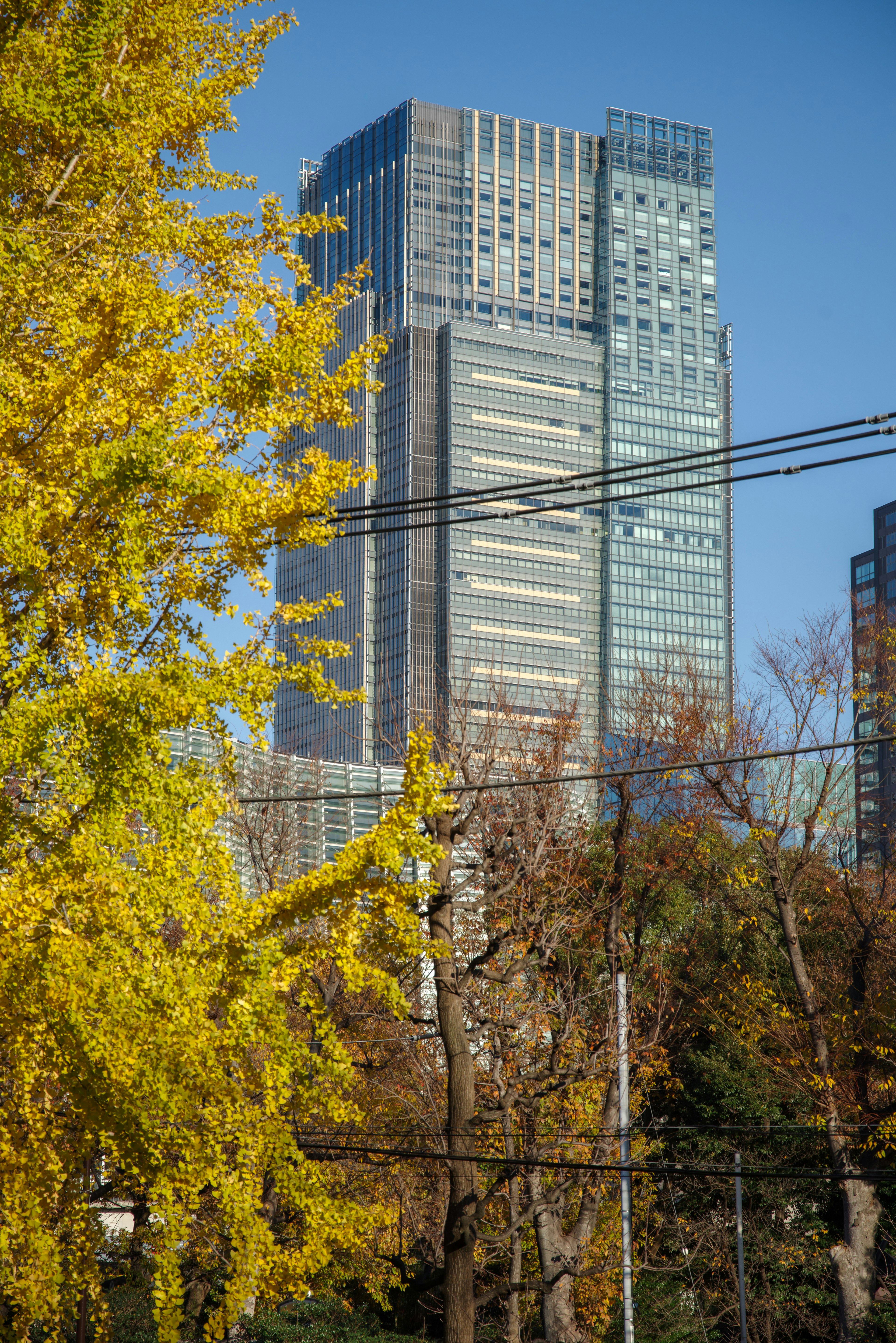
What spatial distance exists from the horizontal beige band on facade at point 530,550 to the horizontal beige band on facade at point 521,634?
9533mm

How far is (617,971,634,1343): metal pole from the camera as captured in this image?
55.9ft

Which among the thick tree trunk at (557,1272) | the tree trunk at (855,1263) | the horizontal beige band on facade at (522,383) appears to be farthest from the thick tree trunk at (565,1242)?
the horizontal beige band on facade at (522,383)

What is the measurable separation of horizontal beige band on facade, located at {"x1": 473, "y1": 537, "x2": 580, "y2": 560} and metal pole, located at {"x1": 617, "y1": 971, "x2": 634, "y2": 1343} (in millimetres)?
135612

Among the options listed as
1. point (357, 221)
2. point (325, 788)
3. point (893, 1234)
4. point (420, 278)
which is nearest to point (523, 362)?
point (420, 278)

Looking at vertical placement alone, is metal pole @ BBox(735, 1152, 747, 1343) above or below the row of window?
below

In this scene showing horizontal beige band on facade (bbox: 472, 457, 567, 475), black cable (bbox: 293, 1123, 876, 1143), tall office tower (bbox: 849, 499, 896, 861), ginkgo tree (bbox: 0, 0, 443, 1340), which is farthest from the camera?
horizontal beige band on facade (bbox: 472, 457, 567, 475)

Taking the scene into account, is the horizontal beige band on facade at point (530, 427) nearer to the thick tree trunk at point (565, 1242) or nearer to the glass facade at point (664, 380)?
the glass facade at point (664, 380)

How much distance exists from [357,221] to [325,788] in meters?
166

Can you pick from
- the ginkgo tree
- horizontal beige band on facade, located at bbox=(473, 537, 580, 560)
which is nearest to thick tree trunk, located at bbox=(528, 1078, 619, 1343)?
the ginkgo tree

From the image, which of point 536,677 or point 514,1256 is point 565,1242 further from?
point 536,677

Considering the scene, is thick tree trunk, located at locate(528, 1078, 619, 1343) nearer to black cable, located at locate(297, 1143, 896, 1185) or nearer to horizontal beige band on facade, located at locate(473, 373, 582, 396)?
black cable, located at locate(297, 1143, 896, 1185)

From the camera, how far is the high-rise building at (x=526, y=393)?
152500 millimetres

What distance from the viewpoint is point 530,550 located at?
15712 centimetres

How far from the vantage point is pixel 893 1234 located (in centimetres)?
2327
